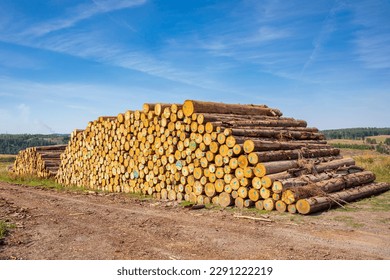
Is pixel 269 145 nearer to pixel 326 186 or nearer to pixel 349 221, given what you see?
pixel 326 186

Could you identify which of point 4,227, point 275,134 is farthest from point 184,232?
point 275,134

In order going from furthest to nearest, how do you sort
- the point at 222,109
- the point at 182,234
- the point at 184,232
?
the point at 222,109, the point at 184,232, the point at 182,234

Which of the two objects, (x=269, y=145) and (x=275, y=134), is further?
(x=275, y=134)

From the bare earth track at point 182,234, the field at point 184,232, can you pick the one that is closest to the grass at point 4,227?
the field at point 184,232

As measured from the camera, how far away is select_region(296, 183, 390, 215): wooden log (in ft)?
33.3

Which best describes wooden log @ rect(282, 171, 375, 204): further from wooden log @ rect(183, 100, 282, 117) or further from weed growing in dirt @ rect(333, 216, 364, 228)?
wooden log @ rect(183, 100, 282, 117)

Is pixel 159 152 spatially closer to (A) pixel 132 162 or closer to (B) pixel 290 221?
(A) pixel 132 162

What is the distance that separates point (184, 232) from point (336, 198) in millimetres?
5765

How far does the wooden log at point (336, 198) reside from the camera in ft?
33.3

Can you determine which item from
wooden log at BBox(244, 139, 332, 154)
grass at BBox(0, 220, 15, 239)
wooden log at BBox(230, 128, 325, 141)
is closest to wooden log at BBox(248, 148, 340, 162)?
wooden log at BBox(244, 139, 332, 154)

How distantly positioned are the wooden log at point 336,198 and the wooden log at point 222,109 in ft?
17.5

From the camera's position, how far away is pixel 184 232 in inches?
332

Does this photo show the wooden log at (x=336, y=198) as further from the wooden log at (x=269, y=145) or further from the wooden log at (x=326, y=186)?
the wooden log at (x=269, y=145)
